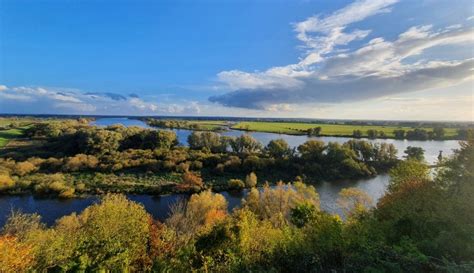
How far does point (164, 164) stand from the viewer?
74438mm

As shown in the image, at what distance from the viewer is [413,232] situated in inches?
716

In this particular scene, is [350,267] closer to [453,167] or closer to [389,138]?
[453,167]

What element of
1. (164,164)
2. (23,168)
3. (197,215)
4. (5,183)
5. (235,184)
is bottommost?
(235,184)

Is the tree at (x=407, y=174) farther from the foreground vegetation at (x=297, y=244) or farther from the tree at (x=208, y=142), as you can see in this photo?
the tree at (x=208, y=142)

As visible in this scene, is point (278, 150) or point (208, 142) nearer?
point (278, 150)

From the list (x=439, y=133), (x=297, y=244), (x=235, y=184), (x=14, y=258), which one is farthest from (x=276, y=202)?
(x=439, y=133)

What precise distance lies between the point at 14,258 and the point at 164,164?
60412 mm

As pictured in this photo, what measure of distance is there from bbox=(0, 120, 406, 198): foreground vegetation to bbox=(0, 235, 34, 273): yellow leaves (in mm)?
40487

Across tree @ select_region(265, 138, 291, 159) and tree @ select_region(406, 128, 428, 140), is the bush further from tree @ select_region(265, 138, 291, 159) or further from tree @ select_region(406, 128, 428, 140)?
tree @ select_region(406, 128, 428, 140)

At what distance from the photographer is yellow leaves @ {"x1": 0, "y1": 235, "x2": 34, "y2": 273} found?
14031 millimetres

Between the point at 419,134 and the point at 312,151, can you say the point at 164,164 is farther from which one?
the point at 419,134

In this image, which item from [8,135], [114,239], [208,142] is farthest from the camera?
[8,135]

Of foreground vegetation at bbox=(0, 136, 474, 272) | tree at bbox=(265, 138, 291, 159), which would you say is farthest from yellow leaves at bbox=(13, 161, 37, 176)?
tree at bbox=(265, 138, 291, 159)

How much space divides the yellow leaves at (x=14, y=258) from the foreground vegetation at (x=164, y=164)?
133ft
